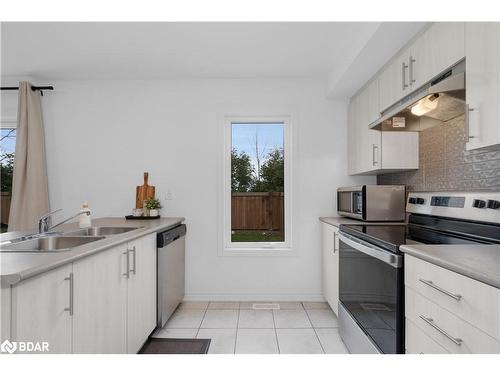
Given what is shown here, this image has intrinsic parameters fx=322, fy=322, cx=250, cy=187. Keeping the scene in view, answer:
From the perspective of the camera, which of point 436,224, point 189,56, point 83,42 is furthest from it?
point 189,56

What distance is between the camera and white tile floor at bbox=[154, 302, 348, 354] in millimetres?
2331

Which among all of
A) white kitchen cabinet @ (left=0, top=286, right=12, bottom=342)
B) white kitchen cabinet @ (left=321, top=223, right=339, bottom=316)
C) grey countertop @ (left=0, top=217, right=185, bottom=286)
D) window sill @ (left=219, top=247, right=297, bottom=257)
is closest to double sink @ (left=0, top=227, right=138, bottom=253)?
grey countertop @ (left=0, top=217, right=185, bottom=286)

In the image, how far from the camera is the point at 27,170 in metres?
3.31

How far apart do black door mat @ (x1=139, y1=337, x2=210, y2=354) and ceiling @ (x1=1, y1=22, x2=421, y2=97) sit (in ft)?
7.69

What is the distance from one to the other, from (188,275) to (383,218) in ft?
6.56

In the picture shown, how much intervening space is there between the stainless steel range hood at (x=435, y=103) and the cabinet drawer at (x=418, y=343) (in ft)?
3.59

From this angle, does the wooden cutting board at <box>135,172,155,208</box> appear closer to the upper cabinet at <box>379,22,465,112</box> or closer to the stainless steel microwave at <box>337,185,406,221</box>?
the stainless steel microwave at <box>337,185,406,221</box>

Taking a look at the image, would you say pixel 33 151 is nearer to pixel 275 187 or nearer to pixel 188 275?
pixel 188 275

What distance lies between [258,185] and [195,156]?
0.75 meters

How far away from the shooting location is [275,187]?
354 centimetres

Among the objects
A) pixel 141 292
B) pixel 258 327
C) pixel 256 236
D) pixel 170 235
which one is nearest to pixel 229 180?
pixel 256 236

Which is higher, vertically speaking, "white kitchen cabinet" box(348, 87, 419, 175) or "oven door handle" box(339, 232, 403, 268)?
"white kitchen cabinet" box(348, 87, 419, 175)

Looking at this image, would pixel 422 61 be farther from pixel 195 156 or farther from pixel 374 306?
pixel 195 156

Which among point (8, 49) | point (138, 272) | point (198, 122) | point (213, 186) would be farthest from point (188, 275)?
point (8, 49)
